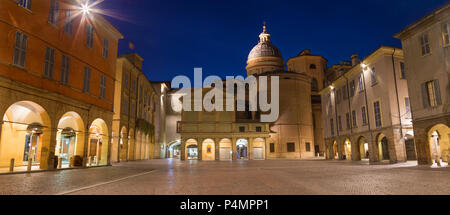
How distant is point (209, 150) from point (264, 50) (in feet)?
109

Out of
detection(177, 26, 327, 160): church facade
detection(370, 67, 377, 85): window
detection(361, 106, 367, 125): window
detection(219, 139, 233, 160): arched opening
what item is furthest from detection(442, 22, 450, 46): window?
detection(219, 139, 233, 160): arched opening

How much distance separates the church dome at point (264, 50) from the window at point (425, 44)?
149ft

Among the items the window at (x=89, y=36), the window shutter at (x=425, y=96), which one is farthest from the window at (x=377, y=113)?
the window at (x=89, y=36)

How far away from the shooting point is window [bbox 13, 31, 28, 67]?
1470 cm

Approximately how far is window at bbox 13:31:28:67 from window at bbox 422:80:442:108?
87.3ft

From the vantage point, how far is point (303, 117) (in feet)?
170

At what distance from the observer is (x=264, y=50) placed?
6606 cm

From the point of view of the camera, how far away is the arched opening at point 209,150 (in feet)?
141

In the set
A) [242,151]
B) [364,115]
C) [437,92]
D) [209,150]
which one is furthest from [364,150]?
[209,150]

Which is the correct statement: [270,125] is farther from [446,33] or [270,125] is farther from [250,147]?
[446,33]

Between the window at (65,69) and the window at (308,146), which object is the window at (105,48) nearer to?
the window at (65,69)

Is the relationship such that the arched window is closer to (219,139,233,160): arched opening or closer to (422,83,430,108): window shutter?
(219,139,233,160): arched opening
